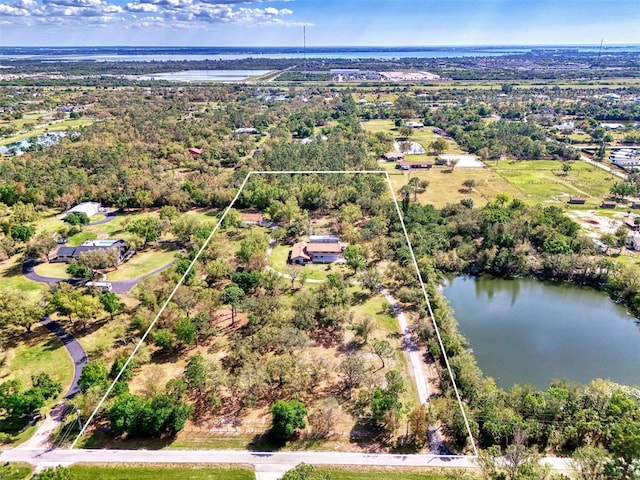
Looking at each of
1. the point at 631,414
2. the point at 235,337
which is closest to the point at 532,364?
the point at 631,414

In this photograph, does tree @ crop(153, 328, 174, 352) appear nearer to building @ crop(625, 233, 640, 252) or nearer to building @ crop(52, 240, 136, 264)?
building @ crop(52, 240, 136, 264)

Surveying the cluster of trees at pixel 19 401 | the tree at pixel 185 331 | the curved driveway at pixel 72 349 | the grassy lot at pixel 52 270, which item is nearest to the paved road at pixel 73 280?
the grassy lot at pixel 52 270

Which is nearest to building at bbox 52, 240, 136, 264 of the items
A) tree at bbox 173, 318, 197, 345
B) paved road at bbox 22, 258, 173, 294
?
paved road at bbox 22, 258, 173, 294

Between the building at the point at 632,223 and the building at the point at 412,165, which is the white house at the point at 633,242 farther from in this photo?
the building at the point at 412,165

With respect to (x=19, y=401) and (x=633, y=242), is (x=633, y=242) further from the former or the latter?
(x=19, y=401)

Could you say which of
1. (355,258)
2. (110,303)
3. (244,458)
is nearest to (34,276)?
(110,303)

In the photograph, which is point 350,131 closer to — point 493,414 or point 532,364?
point 532,364
